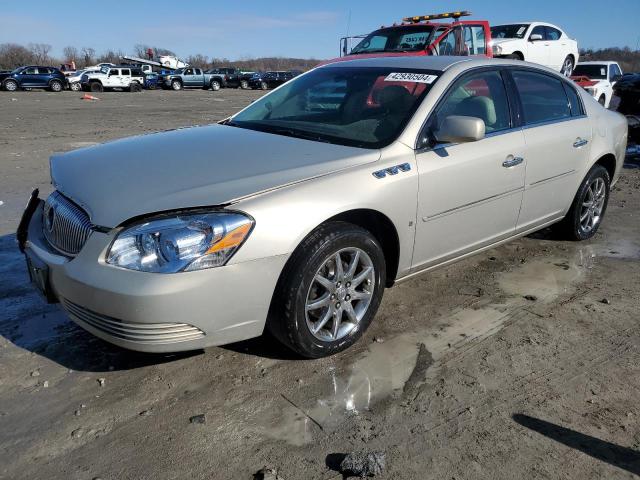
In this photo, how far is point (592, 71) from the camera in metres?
16.9

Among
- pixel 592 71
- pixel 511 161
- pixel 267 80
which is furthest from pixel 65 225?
pixel 267 80

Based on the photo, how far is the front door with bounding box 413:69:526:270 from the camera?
3.33 m

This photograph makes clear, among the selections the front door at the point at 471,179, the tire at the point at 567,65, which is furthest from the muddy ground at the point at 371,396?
the tire at the point at 567,65

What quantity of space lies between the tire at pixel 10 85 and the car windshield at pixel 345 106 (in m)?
31.7

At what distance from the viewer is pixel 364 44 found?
10.0 meters

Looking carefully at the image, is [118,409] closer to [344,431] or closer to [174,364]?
[174,364]

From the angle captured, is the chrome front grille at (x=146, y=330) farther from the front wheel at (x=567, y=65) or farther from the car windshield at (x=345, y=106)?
the front wheel at (x=567, y=65)

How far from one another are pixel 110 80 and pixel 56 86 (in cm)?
322

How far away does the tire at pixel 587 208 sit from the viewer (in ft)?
15.6

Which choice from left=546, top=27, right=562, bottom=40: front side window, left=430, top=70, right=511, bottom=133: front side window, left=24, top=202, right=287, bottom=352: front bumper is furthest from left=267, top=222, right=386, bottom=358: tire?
left=546, top=27, right=562, bottom=40: front side window

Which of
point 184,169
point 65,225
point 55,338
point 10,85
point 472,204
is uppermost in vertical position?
point 184,169

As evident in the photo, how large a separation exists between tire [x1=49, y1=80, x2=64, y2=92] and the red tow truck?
88.6ft

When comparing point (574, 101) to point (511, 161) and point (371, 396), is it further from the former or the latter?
point (371, 396)

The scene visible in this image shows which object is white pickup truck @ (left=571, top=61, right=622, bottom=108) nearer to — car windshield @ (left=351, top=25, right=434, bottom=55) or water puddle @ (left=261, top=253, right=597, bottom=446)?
car windshield @ (left=351, top=25, right=434, bottom=55)
